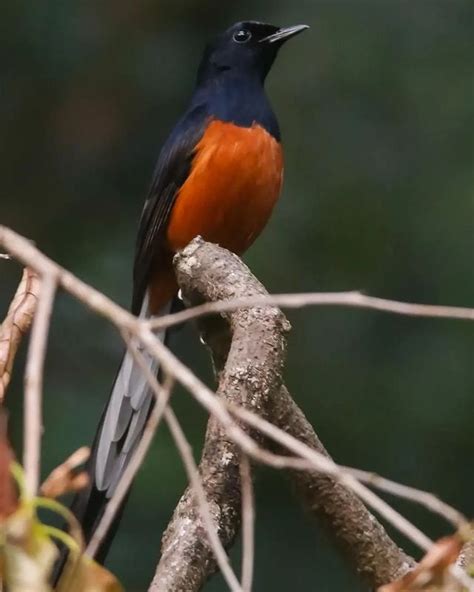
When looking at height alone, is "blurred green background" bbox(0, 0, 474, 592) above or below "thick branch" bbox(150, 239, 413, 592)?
above

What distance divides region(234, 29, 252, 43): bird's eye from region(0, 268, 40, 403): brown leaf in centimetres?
178

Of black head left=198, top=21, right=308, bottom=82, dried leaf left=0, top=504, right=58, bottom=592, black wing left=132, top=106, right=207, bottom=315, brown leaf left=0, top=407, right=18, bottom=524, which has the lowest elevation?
dried leaf left=0, top=504, right=58, bottom=592

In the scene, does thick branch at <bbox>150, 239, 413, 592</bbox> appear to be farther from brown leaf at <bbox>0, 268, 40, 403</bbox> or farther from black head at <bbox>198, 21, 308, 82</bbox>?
black head at <bbox>198, 21, 308, 82</bbox>

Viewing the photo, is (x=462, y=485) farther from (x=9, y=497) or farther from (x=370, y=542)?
(x=9, y=497)

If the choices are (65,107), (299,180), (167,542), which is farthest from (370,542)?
(65,107)

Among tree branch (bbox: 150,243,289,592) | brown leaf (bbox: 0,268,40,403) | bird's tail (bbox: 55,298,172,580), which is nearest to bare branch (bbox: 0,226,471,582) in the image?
brown leaf (bbox: 0,268,40,403)

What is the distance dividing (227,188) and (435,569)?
78.8 inches

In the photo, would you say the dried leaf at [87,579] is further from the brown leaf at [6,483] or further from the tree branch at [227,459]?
the tree branch at [227,459]

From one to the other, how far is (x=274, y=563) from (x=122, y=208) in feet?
3.82

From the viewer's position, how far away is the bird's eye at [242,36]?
3.22m

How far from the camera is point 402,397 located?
11.2ft

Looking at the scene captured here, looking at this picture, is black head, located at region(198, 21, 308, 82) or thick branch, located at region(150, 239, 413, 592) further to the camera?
black head, located at region(198, 21, 308, 82)

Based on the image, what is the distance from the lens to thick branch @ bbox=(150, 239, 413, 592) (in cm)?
153

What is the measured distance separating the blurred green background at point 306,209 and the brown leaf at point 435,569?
235cm
